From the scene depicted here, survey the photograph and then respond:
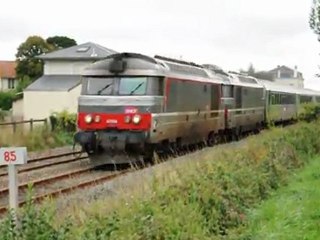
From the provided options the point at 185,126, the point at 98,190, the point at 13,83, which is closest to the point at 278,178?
the point at 98,190

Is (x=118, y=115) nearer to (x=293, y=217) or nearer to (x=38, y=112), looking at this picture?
(x=293, y=217)

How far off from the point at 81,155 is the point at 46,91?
3031 centimetres

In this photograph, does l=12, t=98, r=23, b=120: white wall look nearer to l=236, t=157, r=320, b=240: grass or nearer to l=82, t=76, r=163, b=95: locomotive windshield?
l=82, t=76, r=163, b=95: locomotive windshield

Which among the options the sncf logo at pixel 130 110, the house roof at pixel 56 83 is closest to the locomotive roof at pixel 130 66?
the sncf logo at pixel 130 110

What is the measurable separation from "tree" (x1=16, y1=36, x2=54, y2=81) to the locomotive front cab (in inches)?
2396

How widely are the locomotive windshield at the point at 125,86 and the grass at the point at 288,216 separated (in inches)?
269

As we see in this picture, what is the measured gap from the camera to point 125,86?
19.0 metres

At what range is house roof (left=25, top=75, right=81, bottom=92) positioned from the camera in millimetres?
52766

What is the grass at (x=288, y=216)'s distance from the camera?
27.3 ft

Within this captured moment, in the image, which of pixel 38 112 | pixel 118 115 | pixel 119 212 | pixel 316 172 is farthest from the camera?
pixel 38 112

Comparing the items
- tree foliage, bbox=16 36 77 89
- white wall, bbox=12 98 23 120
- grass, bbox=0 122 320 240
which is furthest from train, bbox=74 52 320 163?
tree foliage, bbox=16 36 77 89

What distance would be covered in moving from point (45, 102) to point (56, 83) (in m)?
4.32

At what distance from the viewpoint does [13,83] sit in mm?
94812

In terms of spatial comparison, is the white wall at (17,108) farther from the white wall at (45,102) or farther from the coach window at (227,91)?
Answer: the coach window at (227,91)
